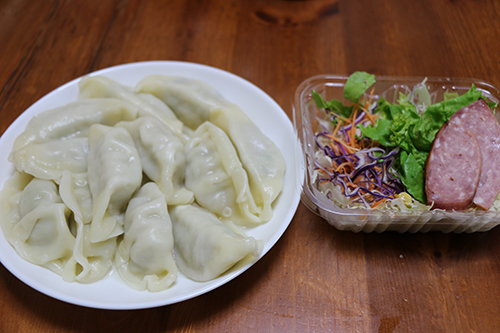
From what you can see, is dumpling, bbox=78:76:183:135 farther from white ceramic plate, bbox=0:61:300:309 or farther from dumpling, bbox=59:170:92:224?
dumpling, bbox=59:170:92:224

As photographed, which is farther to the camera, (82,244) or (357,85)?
(357,85)

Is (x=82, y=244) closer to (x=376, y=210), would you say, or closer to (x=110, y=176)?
(x=110, y=176)

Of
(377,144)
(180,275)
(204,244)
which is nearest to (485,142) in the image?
Result: (377,144)

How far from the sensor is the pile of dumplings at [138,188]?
4.64 feet

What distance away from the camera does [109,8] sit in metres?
2.79

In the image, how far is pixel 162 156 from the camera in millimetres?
1621

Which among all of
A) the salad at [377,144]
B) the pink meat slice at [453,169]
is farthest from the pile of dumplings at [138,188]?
the pink meat slice at [453,169]

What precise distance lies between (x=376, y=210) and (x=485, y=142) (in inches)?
23.2

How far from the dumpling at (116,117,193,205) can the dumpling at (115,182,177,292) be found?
111mm

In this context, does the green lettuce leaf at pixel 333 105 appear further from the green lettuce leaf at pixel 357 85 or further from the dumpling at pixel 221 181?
the dumpling at pixel 221 181

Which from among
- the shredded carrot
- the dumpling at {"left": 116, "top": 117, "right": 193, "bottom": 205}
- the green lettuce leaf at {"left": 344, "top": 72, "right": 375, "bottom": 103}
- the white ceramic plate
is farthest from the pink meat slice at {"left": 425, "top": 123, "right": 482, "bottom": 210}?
the dumpling at {"left": 116, "top": 117, "right": 193, "bottom": 205}

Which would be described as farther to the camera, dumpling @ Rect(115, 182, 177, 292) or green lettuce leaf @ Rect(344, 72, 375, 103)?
green lettuce leaf @ Rect(344, 72, 375, 103)

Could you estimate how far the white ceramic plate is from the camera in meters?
1.28

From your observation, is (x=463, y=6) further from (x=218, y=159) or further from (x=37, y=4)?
(x=37, y=4)
